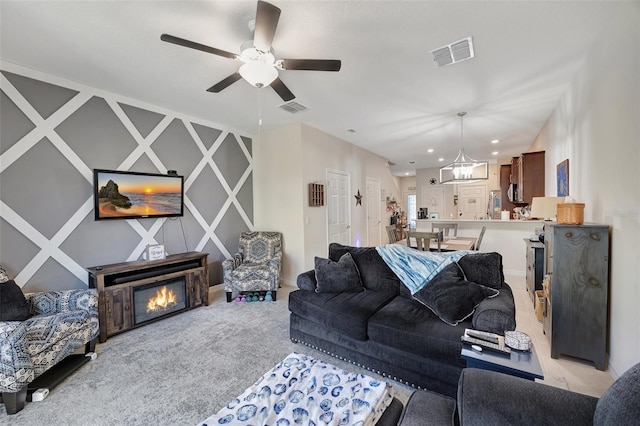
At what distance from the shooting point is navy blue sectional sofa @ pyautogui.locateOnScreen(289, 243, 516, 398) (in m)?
1.86

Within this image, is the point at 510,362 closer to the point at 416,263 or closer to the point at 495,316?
the point at 495,316

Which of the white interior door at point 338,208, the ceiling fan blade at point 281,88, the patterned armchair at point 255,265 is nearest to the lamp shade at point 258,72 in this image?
the ceiling fan blade at point 281,88

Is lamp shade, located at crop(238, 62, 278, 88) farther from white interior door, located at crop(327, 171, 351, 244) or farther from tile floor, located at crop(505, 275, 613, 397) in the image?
white interior door, located at crop(327, 171, 351, 244)

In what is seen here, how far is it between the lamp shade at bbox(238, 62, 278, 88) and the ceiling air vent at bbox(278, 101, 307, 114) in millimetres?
1578

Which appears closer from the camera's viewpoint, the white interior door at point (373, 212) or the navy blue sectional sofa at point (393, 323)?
the navy blue sectional sofa at point (393, 323)

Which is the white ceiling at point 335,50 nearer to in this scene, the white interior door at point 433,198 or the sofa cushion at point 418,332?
the sofa cushion at point 418,332

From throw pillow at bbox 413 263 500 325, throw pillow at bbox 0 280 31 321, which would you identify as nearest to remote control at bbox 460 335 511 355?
throw pillow at bbox 413 263 500 325

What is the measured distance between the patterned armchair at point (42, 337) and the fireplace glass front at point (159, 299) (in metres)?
0.53

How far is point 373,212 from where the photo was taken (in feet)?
24.0

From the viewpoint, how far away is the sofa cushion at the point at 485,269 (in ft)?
7.75

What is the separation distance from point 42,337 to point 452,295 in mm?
3293

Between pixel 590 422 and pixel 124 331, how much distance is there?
387cm

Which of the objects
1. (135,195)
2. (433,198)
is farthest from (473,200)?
(135,195)

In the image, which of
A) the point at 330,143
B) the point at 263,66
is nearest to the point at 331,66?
the point at 263,66
